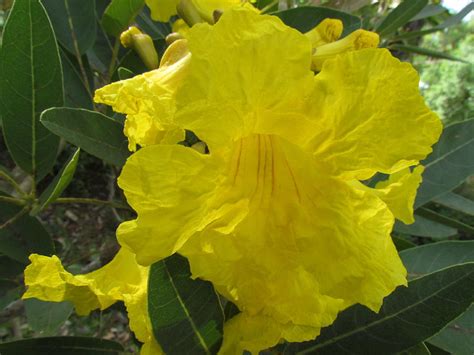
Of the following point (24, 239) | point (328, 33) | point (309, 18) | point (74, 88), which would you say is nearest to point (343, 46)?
point (328, 33)

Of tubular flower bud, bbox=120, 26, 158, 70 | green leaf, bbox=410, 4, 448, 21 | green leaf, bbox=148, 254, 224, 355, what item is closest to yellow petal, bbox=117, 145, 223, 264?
green leaf, bbox=148, 254, 224, 355

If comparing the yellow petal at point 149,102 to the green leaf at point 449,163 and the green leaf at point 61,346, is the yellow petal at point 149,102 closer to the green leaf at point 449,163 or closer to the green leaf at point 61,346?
the green leaf at point 61,346

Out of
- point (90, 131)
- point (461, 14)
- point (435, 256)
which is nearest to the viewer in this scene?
point (90, 131)

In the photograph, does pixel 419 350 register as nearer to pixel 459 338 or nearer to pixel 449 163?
pixel 459 338

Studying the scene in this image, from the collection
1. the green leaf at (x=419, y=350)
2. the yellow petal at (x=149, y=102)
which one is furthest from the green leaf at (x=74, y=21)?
the green leaf at (x=419, y=350)

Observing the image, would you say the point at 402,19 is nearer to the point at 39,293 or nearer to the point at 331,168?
the point at 331,168

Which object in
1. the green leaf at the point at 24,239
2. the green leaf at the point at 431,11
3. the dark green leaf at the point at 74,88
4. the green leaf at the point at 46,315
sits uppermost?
the green leaf at the point at 431,11

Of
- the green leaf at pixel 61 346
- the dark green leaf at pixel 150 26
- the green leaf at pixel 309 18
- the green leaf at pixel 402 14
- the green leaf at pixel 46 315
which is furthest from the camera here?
the green leaf at pixel 402 14

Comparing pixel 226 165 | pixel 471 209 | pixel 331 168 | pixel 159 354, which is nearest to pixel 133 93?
pixel 226 165
